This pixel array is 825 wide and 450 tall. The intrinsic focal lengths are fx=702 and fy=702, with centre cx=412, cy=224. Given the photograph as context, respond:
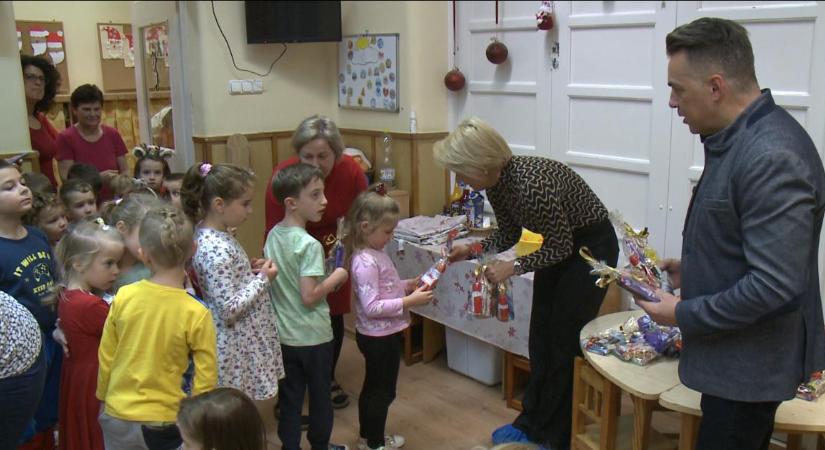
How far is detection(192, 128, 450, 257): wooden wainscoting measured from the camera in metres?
4.16

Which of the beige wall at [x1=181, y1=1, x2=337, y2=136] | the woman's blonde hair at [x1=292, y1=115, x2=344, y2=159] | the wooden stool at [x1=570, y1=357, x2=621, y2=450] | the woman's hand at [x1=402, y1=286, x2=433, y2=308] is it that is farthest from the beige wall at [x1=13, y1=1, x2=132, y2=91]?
the wooden stool at [x1=570, y1=357, x2=621, y2=450]

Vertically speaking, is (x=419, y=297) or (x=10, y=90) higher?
(x=10, y=90)

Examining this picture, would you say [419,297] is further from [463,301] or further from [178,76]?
[178,76]

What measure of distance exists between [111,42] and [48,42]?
513 millimetres

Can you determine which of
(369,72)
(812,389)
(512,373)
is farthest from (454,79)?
(812,389)

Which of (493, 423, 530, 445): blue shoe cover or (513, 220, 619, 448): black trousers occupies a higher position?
(513, 220, 619, 448): black trousers

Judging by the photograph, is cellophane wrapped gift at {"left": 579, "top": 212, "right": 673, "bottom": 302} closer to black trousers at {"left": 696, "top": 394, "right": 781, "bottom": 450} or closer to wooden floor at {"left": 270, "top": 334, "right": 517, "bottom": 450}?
black trousers at {"left": 696, "top": 394, "right": 781, "bottom": 450}

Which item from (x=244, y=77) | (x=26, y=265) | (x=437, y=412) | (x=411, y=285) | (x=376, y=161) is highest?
(x=244, y=77)

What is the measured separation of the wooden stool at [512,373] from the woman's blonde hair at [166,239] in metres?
1.84

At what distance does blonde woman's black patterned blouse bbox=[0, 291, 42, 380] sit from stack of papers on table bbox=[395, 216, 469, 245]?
6.87ft

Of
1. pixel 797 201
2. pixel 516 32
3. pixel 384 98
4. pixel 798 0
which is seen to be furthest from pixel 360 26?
pixel 797 201

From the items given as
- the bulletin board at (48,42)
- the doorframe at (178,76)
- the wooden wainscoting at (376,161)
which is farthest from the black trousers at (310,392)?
the bulletin board at (48,42)

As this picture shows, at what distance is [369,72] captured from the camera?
433 cm

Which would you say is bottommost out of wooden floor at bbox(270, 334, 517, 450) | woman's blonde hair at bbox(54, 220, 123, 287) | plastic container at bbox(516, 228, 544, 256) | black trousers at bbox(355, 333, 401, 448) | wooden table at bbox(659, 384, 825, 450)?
wooden floor at bbox(270, 334, 517, 450)
